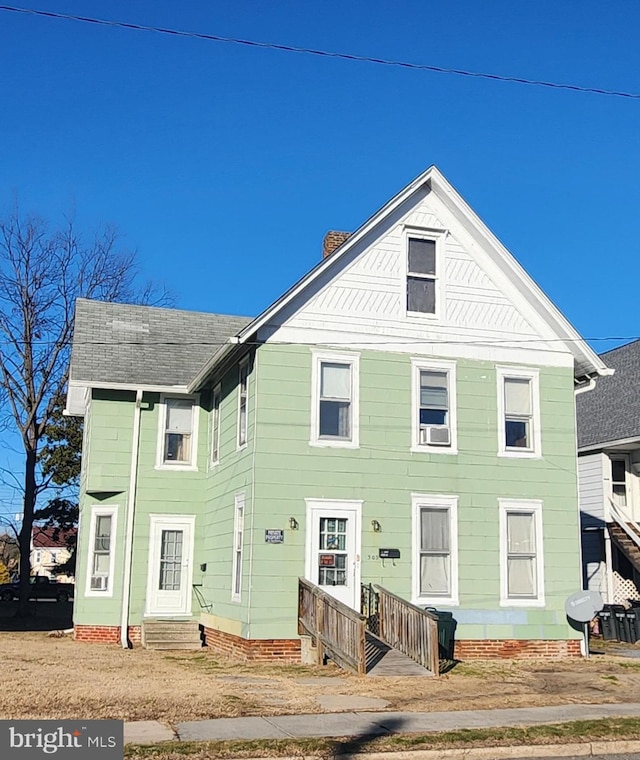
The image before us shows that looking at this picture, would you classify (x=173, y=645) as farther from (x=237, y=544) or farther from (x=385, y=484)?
(x=385, y=484)

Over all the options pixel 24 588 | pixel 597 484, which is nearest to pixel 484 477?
pixel 597 484

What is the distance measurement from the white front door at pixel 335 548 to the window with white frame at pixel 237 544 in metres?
1.53

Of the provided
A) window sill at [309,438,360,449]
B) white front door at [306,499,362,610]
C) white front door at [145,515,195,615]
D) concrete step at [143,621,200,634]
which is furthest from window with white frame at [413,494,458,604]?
white front door at [145,515,195,615]

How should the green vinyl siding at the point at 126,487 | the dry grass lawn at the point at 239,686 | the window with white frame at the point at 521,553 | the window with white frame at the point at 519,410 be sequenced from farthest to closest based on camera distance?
the green vinyl siding at the point at 126,487 → the window with white frame at the point at 519,410 → the window with white frame at the point at 521,553 → the dry grass lawn at the point at 239,686

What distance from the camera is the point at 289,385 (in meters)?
18.0

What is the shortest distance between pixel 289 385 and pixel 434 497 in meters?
3.73

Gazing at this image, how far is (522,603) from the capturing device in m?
18.4

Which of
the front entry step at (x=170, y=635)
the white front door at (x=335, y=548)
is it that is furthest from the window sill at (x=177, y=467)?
the white front door at (x=335, y=548)

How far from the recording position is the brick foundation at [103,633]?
21.1 metres

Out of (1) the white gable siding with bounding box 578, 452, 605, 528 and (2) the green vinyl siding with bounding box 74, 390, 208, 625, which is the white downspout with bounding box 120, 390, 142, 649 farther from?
(1) the white gable siding with bounding box 578, 452, 605, 528

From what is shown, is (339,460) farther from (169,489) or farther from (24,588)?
(24,588)

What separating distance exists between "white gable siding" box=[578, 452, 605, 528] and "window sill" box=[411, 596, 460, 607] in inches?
376

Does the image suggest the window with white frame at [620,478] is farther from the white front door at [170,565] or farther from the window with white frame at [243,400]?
the window with white frame at [243,400]

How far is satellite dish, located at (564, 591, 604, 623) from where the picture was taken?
18.2m
